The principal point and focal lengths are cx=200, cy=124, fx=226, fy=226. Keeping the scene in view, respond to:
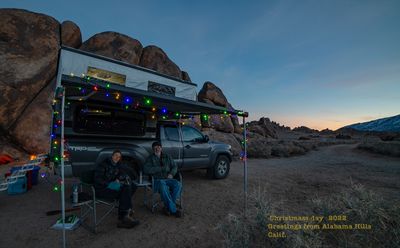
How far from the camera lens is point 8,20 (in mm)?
12758

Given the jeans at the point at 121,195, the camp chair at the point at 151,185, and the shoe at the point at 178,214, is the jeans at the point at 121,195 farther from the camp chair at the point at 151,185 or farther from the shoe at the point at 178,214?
the shoe at the point at 178,214

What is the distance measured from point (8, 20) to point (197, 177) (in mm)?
14009

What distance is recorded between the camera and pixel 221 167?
800 centimetres

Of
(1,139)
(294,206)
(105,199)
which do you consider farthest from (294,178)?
(1,139)

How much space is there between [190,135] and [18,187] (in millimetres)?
4739

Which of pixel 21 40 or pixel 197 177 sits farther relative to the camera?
pixel 21 40

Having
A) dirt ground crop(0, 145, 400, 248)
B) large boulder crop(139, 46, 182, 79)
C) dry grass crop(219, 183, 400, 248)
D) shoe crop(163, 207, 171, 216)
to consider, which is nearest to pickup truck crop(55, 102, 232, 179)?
dirt ground crop(0, 145, 400, 248)

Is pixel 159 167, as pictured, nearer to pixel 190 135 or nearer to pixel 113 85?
pixel 113 85

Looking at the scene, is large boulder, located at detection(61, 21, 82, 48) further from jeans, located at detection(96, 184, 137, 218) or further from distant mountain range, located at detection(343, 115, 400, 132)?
distant mountain range, located at detection(343, 115, 400, 132)

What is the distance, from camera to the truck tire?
7797 millimetres

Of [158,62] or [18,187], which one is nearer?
[18,187]

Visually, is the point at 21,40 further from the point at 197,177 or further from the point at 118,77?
the point at 197,177

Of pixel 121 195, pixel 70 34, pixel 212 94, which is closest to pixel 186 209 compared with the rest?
pixel 121 195

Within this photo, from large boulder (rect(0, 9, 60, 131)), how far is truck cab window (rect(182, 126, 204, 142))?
10.5m
